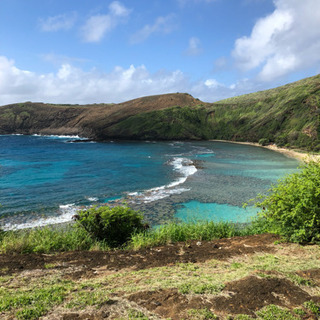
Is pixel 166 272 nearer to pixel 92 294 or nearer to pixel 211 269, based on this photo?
pixel 211 269

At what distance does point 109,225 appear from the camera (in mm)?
10797

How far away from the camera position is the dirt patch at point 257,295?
5.18 meters

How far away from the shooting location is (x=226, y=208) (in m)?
22.7

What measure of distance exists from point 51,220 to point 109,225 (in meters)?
11.2

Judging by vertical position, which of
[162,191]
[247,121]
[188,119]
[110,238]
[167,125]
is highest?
[188,119]

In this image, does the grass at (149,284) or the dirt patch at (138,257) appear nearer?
the grass at (149,284)

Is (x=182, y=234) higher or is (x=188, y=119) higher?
(x=188, y=119)

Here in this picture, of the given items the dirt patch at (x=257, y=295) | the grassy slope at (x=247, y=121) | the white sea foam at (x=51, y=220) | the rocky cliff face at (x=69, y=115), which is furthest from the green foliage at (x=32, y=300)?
the rocky cliff face at (x=69, y=115)

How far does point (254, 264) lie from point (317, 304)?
2230 millimetres

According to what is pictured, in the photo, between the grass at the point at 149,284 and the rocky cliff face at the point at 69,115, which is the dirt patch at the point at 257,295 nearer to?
the grass at the point at 149,284

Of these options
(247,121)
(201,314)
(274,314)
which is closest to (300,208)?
(274,314)

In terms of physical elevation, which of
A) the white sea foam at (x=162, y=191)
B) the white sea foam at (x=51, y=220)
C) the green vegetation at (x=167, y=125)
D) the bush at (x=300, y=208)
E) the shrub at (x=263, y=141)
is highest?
the green vegetation at (x=167, y=125)

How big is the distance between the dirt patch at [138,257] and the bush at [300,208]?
2.78ft

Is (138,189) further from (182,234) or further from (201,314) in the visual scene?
(201,314)
